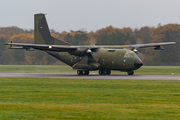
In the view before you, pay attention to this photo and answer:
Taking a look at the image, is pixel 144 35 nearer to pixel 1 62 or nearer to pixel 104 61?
pixel 1 62

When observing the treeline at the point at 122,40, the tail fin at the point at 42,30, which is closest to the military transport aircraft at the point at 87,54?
the tail fin at the point at 42,30

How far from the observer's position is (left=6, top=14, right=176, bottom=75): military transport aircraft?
1487 inches

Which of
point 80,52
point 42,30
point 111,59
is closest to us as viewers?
point 111,59

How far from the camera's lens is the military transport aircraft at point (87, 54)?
37781 mm

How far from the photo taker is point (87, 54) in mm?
40125

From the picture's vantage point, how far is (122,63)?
37.9m

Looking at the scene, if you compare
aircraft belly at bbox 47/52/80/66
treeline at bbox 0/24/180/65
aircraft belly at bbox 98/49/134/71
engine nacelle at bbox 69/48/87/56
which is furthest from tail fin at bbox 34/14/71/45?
treeline at bbox 0/24/180/65

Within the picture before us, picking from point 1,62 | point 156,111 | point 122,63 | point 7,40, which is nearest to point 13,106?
point 156,111

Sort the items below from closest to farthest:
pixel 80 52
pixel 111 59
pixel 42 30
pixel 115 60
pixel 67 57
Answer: pixel 115 60 < pixel 111 59 < pixel 80 52 < pixel 67 57 < pixel 42 30

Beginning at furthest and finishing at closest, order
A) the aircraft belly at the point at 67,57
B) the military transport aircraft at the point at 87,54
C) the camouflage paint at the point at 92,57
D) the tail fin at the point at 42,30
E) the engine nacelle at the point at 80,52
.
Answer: the tail fin at the point at 42,30
the aircraft belly at the point at 67,57
the engine nacelle at the point at 80,52
the camouflage paint at the point at 92,57
the military transport aircraft at the point at 87,54

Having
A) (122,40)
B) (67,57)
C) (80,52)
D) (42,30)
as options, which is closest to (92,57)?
(80,52)

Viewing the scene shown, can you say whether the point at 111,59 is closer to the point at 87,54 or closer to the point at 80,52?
the point at 87,54

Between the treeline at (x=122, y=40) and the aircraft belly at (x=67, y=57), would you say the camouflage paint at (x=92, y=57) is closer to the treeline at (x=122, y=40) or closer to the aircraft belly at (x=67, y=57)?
the aircraft belly at (x=67, y=57)

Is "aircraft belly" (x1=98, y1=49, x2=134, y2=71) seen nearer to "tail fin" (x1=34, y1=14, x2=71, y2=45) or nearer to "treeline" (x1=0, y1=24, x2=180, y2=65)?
"tail fin" (x1=34, y1=14, x2=71, y2=45)
